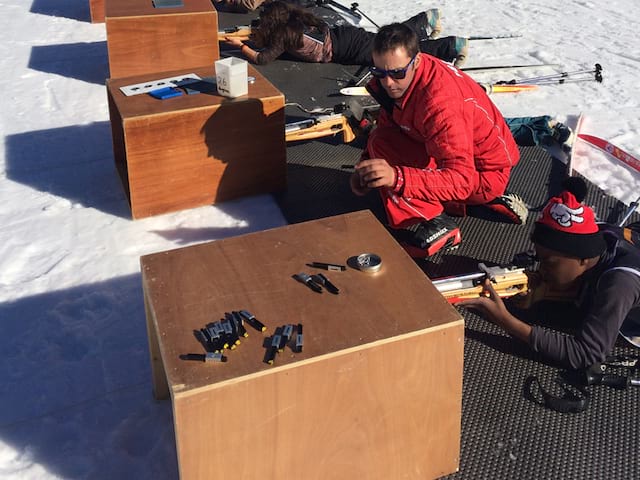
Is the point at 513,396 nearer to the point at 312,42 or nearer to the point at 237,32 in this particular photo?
the point at 312,42

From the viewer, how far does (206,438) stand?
1675mm

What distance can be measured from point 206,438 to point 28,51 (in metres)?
5.37

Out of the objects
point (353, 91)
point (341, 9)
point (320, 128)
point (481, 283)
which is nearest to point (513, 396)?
point (481, 283)

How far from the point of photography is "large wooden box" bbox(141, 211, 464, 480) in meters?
1.69

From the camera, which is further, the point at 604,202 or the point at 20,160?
the point at 20,160

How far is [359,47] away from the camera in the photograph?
548 cm

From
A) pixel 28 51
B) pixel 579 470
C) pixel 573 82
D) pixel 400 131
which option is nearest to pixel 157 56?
pixel 28 51

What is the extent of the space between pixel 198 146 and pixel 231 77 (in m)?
0.37

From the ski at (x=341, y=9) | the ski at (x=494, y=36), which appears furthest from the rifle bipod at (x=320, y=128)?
the ski at (x=341, y=9)

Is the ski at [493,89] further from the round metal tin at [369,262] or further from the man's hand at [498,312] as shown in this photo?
the round metal tin at [369,262]

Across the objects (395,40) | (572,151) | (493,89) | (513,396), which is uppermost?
(395,40)

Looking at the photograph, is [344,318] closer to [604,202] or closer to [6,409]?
[6,409]

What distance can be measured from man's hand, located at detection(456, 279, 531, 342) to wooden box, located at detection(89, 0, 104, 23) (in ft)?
18.7

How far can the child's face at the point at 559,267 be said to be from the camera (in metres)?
2.34
